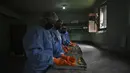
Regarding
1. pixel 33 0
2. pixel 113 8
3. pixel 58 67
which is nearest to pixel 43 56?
pixel 58 67

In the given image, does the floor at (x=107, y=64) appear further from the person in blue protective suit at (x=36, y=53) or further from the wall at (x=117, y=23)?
the wall at (x=117, y=23)

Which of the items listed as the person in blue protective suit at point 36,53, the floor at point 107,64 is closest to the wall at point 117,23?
the floor at point 107,64

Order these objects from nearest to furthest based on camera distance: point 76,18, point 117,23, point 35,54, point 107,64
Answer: point 35,54, point 107,64, point 117,23, point 76,18

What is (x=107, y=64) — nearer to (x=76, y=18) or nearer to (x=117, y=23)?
(x=117, y=23)

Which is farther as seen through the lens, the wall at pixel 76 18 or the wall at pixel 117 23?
the wall at pixel 76 18

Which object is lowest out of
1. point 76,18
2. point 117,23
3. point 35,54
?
point 35,54

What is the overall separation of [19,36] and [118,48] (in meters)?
5.72

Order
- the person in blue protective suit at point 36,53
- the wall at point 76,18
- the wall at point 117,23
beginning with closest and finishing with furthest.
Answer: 1. the person in blue protective suit at point 36,53
2. the wall at point 117,23
3. the wall at point 76,18

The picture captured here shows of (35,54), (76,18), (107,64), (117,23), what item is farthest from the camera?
(76,18)

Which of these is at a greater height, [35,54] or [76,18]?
[76,18]

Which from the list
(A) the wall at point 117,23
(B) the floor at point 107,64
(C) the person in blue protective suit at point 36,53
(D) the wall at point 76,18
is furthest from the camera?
(D) the wall at point 76,18

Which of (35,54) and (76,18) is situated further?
(76,18)

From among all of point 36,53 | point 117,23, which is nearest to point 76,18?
point 117,23

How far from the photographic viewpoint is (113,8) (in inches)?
129
